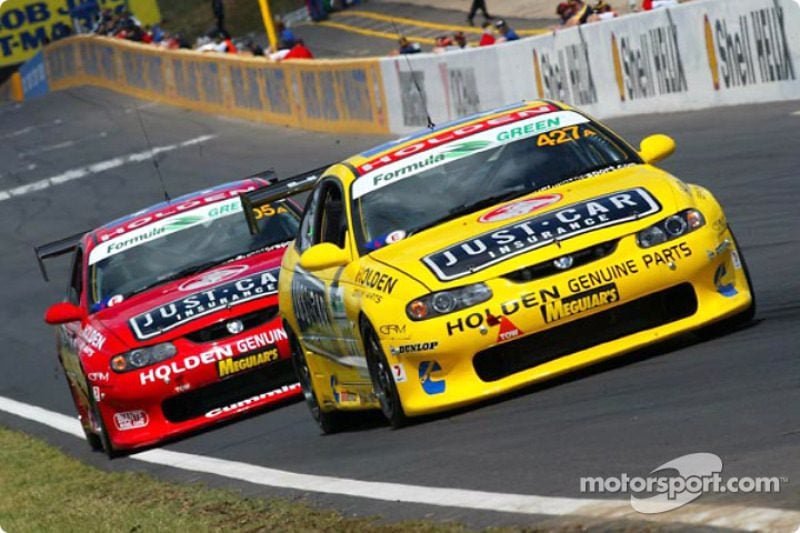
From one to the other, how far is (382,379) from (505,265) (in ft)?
3.12

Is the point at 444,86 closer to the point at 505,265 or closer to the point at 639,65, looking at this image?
the point at 639,65

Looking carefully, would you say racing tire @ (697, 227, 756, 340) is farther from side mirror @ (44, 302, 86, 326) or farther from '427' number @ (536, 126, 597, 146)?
side mirror @ (44, 302, 86, 326)

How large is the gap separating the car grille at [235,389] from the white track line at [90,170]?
80.1 feet

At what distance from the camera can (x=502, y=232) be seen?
9.02 metres

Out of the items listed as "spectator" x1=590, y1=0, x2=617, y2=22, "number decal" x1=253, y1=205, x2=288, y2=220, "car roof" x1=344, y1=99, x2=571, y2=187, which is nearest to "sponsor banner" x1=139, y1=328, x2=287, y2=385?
"number decal" x1=253, y1=205, x2=288, y2=220

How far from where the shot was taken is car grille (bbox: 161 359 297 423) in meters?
11.9

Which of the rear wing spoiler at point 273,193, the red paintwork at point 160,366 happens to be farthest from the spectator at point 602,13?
the red paintwork at point 160,366

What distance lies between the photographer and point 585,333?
880cm

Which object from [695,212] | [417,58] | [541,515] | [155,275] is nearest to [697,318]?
[695,212]

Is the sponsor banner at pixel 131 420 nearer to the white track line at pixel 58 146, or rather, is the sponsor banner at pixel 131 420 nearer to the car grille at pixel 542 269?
the car grille at pixel 542 269

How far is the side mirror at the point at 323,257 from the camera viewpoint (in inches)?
373

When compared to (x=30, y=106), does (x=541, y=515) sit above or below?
above

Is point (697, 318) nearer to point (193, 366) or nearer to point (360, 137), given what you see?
point (193, 366)

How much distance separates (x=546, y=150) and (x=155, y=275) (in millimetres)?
3773
